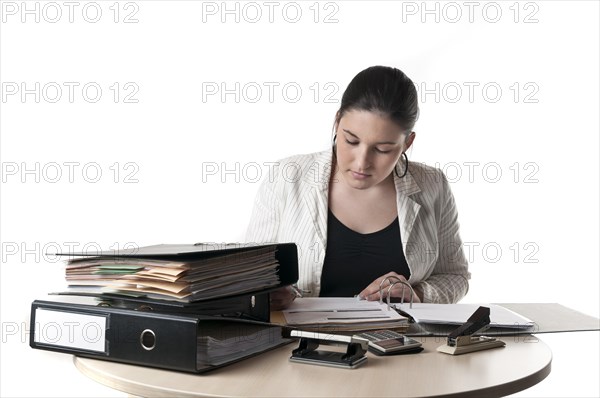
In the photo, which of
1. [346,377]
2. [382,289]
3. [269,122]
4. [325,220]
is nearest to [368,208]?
[325,220]

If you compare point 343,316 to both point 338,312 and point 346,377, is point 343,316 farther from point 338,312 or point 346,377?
point 346,377

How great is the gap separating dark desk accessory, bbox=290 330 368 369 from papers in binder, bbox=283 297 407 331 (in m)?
0.16

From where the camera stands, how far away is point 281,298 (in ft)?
5.20

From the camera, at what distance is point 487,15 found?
326cm

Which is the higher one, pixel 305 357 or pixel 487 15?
pixel 487 15

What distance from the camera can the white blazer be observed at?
7.35 feet

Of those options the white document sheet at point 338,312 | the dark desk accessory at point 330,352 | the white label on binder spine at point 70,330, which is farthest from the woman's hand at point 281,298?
the white label on binder spine at point 70,330

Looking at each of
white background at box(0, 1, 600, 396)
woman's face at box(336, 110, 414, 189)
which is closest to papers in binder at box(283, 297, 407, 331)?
woman's face at box(336, 110, 414, 189)

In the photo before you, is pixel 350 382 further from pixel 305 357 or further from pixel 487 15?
pixel 487 15

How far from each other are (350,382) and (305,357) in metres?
0.13

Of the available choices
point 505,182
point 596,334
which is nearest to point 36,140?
point 505,182

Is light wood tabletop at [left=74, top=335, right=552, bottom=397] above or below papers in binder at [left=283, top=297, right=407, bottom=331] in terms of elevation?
below

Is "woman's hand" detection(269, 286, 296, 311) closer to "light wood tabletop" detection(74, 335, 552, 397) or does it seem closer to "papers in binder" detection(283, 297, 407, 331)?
"papers in binder" detection(283, 297, 407, 331)

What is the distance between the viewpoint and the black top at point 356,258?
2.22 meters
